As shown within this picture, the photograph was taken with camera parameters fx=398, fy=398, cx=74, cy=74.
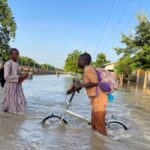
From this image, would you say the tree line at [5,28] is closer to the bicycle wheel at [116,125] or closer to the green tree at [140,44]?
the green tree at [140,44]

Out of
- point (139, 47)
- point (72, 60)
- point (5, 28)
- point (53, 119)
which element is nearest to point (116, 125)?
point (53, 119)

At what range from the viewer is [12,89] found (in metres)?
9.16

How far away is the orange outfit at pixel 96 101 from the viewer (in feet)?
21.7

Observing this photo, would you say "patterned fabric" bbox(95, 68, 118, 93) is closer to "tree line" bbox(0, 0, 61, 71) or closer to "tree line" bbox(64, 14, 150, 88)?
"tree line" bbox(64, 14, 150, 88)

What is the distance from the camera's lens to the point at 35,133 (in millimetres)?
7152

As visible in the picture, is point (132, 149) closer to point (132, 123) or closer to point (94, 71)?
point (94, 71)

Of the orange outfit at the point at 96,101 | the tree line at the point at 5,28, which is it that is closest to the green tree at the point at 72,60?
the tree line at the point at 5,28

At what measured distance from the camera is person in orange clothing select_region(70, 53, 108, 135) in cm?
660

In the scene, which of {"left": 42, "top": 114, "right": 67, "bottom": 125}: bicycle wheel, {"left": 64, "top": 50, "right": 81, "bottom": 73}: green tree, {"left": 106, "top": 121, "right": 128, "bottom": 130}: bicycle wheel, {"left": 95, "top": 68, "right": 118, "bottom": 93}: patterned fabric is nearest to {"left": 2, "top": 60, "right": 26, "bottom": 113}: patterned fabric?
{"left": 42, "top": 114, "right": 67, "bottom": 125}: bicycle wheel

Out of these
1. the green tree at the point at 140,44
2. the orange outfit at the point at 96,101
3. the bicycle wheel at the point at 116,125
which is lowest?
the bicycle wheel at the point at 116,125

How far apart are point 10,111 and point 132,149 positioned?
3.76 m

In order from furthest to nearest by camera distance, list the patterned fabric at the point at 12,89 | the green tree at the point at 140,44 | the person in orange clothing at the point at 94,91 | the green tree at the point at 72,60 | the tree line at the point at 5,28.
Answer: the green tree at the point at 72,60 → the tree line at the point at 5,28 → the green tree at the point at 140,44 → the patterned fabric at the point at 12,89 → the person in orange clothing at the point at 94,91

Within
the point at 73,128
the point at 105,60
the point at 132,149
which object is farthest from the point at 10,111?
the point at 105,60

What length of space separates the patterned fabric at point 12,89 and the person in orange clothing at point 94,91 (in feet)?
8.61
